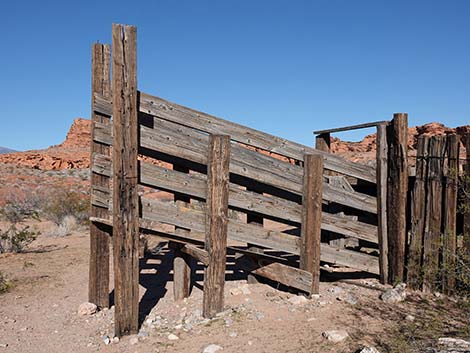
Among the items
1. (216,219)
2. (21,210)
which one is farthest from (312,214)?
(21,210)

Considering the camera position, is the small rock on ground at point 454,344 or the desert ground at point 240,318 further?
the desert ground at point 240,318

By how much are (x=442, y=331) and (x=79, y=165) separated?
41388 millimetres

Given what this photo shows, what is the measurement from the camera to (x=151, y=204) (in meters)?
5.36

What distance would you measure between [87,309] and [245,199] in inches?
106

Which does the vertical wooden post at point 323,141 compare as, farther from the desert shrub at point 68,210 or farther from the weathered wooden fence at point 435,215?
the desert shrub at point 68,210

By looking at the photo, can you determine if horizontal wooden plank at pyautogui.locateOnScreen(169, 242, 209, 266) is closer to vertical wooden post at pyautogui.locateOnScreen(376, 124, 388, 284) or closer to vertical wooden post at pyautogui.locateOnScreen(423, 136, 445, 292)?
vertical wooden post at pyautogui.locateOnScreen(376, 124, 388, 284)

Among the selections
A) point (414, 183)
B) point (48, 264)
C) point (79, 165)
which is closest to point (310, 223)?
point (414, 183)

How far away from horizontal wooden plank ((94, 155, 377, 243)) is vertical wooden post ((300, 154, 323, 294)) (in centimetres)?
15

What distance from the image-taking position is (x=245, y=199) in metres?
5.58

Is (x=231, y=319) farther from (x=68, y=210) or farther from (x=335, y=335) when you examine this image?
(x=68, y=210)

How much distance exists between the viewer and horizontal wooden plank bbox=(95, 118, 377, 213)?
17.3ft

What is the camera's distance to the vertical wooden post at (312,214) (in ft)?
18.4

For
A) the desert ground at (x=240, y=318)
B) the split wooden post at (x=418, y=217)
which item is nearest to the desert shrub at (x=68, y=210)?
the desert ground at (x=240, y=318)

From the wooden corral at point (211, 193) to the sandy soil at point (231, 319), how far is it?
30cm
